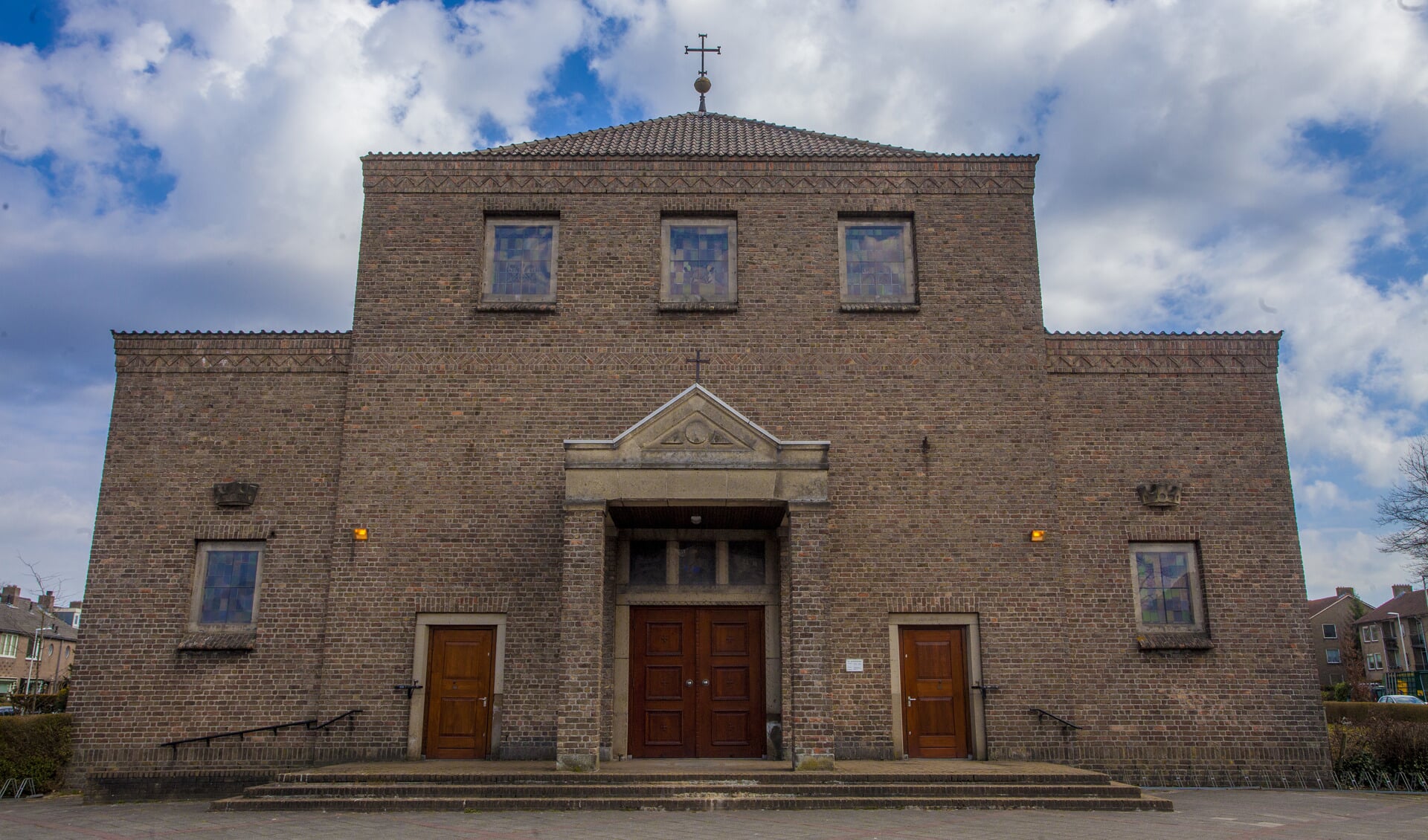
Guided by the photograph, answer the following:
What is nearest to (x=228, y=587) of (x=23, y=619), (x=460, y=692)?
(x=460, y=692)

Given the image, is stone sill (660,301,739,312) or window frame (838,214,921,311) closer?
stone sill (660,301,739,312)

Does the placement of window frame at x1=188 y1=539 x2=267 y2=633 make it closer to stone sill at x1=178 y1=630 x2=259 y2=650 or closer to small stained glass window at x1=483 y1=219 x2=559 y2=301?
stone sill at x1=178 y1=630 x2=259 y2=650

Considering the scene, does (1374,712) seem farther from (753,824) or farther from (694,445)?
(694,445)

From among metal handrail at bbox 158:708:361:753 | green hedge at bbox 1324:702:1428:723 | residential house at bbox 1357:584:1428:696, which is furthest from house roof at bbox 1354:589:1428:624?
metal handrail at bbox 158:708:361:753

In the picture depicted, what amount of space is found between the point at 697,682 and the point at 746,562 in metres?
1.87

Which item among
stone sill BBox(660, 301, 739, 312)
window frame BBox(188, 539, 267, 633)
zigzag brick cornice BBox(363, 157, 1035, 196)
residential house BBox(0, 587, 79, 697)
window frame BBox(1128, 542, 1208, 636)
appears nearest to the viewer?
window frame BBox(188, 539, 267, 633)

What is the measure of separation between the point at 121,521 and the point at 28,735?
3164mm

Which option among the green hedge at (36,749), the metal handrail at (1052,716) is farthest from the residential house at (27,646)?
the metal handrail at (1052,716)

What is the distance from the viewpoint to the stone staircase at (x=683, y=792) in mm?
11281

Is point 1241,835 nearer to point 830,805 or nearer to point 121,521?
point 830,805

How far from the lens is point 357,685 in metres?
13.9

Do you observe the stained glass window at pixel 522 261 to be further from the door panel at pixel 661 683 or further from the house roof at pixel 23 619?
the house roof at pixel 23 619

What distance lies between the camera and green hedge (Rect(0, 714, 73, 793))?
13484 millimetres

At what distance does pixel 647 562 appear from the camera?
566 inches
